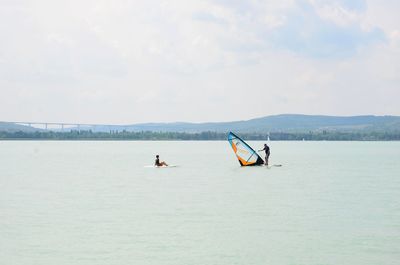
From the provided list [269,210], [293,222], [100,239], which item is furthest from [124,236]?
[269,210]

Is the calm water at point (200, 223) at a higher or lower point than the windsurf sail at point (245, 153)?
lower

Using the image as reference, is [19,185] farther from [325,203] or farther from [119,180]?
[325,203]

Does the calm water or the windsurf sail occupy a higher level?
the windsurf sail

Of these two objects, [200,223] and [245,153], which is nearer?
[200,223]

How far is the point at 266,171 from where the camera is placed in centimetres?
6738

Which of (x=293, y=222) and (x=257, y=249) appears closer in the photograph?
(x=257, y=249)

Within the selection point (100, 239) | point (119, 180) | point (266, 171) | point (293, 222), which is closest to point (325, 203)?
point (293, 222)

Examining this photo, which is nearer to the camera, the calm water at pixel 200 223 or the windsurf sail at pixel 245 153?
the calm water at pixel 200 223

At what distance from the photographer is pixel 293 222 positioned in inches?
1278

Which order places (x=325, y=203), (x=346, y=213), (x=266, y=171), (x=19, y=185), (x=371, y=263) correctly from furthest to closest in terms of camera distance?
(x=266, y=171)
(x=19, y=185)
(x=325, y=203)
(x=346, y=213)
(x=371, y=263)

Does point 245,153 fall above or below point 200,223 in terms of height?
above

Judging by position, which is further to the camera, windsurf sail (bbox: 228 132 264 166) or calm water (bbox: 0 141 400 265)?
windsurf sail (bbox: 228 132 264 166)

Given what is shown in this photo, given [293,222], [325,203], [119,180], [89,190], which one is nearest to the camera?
[293,222]

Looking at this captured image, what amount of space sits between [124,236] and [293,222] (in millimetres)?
7663
